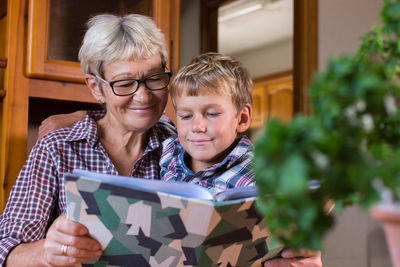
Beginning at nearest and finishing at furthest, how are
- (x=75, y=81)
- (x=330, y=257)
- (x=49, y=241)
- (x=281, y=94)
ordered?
(x=49, y=241) < (x=75, y=81) < (x=330, y=257) < (x=281, y=94)

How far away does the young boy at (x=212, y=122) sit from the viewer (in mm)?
1348

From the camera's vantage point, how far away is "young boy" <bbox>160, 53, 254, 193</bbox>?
1.35 metres

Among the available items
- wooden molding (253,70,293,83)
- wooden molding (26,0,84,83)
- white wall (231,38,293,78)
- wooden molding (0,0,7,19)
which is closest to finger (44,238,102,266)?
wooden molding (26,0,84,83)

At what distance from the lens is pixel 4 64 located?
1.74m

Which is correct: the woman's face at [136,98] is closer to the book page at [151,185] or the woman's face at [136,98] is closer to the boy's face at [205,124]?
the boy's face at [205,124]

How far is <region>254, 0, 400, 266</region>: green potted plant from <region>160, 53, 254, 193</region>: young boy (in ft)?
2.91

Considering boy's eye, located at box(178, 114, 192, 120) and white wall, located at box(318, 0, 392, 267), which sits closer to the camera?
boy's eye, located at box(178, 114, 192, 120)

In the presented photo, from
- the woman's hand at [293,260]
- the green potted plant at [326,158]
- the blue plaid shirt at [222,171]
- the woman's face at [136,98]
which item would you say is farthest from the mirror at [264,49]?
the green potted plant at [326,158]

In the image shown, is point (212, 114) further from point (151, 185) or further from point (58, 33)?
point (58, 33)

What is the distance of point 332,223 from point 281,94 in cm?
527

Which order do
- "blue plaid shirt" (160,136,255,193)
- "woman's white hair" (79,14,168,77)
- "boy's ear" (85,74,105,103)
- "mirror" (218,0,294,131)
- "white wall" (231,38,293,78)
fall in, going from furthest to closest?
"white wall" (231,38,293,78) → "mirror" (218,0,294,131) → "boy's ear" (85,74,105,103) → "woman's white hair" (79,14,168,77) → "blue plaid shirt" (160,136,255,193)

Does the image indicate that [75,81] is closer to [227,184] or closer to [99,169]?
[99,169]

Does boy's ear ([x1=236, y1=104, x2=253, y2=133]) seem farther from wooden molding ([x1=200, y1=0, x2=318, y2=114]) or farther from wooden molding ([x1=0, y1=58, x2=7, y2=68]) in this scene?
wooden molding ([x1=200, y1=0, x2=318, y2=114])

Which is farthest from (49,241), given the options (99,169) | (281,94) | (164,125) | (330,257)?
(281,94)
